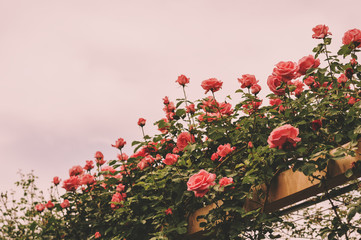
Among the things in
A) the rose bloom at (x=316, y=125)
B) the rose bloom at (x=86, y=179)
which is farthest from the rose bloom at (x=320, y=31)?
the rose bloom at (x=86, y=179)

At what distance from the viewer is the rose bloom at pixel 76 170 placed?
3.25m

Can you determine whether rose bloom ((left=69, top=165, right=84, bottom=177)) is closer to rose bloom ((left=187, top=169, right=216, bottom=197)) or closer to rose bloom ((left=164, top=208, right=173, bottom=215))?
rose bloom ((left=164, top=208, right=173, bottom=215))

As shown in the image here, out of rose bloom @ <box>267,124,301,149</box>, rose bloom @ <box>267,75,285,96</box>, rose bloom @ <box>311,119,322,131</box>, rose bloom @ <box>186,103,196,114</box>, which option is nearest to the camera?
rose bloom @ <box>267,124,301,149</box>

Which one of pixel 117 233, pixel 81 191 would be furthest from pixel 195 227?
pixel 81 191

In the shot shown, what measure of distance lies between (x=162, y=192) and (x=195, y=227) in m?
0.34

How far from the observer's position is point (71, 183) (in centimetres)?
307

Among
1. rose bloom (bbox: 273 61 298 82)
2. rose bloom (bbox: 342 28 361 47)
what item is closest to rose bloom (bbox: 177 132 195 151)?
rose bloom (bbox: 273 61 298 82)

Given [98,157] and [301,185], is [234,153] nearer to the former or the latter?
[301,185]

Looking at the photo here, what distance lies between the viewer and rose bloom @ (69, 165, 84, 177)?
3.25 m

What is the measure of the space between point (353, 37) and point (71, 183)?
2.59 m

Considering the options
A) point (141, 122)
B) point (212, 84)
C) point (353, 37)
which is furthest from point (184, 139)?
point (353, 37)

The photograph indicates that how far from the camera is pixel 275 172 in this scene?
1875 mm

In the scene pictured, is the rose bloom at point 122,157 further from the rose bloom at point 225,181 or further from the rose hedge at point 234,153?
the rose bloom at point 225,181

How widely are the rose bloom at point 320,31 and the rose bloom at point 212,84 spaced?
71 cm
